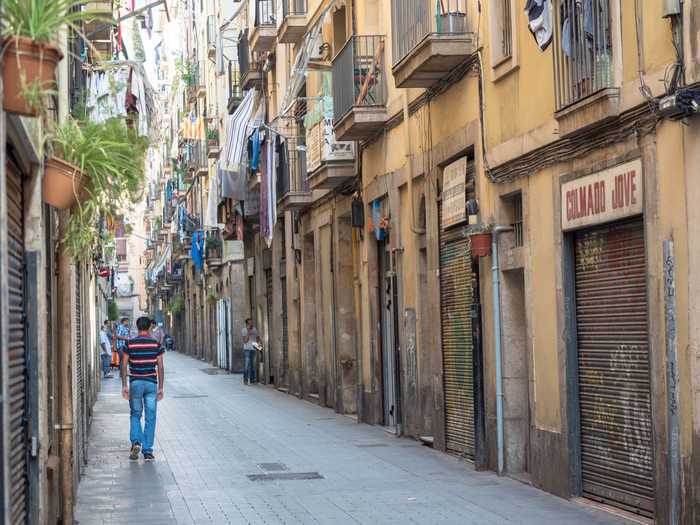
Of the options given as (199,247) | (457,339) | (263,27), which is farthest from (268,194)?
(199,247)

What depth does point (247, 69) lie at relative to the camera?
3872 centimetres

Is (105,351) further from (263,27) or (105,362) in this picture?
(263,27)

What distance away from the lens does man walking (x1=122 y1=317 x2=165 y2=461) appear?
724 inches

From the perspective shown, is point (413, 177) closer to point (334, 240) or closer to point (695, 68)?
point (334, 240)

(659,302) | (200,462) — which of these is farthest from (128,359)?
(659,302)

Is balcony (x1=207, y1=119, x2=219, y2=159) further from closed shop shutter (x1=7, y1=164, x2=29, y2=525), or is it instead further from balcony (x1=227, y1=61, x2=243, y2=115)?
closed shop shutter (x1=7, y1=164, x2=29, y2=525)

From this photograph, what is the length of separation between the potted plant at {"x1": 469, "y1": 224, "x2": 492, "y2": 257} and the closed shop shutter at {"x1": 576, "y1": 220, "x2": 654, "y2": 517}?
252 centimetres

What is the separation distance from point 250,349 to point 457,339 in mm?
22089

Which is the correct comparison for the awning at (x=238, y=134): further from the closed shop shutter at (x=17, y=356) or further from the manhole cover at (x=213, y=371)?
the closed shop shutter at (x=17, y=356)

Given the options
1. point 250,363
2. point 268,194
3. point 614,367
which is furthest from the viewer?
point 250,363

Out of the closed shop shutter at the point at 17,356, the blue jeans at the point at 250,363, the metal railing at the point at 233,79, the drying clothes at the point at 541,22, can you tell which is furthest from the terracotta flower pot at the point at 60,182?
the metal railing at the point at 233,79

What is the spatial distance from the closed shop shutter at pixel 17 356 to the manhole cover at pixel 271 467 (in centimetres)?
774

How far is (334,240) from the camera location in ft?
92.2

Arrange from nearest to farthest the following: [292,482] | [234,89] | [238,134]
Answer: [292,482] < [238,134] < [234,89]
